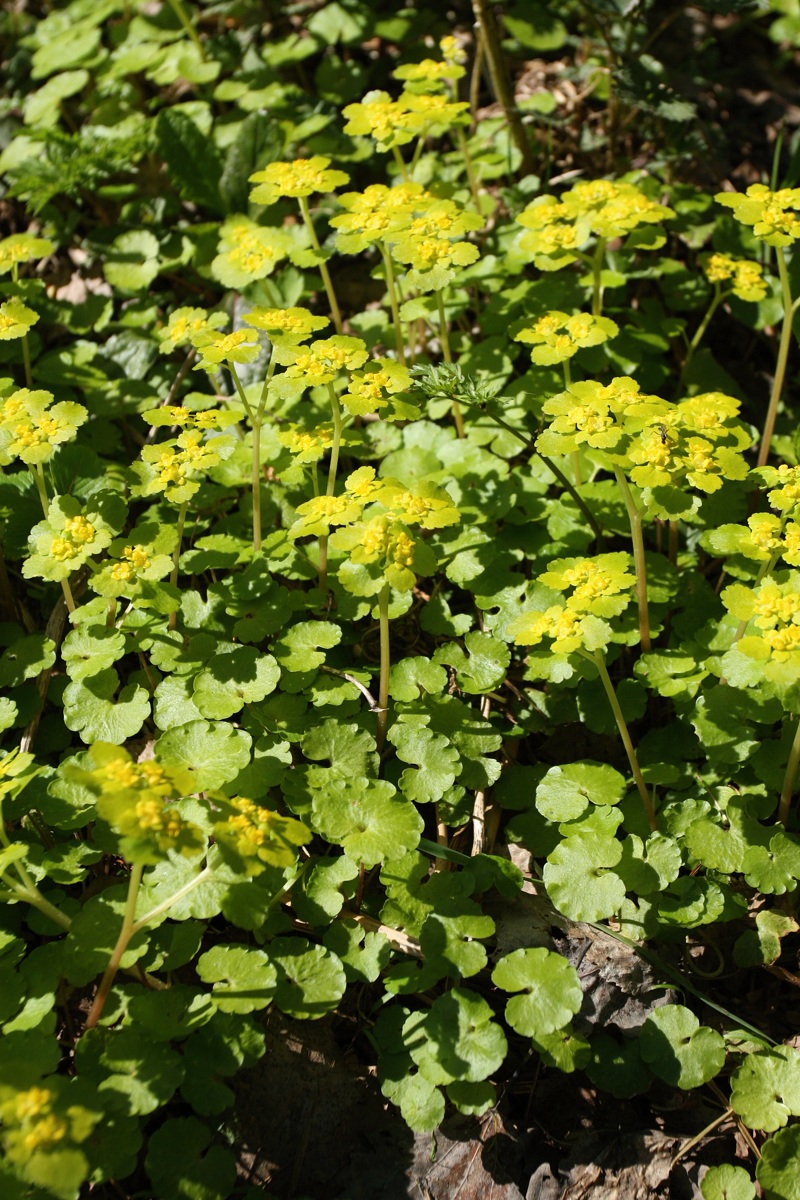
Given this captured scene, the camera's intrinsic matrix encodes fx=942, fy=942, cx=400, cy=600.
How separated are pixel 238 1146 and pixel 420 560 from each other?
4.13 ft

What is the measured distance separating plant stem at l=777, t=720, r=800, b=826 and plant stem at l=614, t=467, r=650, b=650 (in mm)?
441

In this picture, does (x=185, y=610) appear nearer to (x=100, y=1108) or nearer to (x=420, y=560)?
(x=420, y=560)

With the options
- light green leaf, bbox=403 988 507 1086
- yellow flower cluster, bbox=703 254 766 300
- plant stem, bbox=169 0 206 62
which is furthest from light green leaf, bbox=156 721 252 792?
plant stem, bbox=169 0 206 62

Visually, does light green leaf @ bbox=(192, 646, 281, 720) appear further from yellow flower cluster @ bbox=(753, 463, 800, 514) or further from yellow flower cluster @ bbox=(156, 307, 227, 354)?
yellow flower cluster @ bbox=(753, 463, 800, 514)

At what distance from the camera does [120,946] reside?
181cm

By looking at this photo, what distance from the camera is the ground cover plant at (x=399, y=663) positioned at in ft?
6.14

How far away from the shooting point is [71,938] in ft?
6.30

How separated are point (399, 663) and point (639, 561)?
65 cm

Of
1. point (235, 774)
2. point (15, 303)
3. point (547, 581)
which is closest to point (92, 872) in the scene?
point (235, 774)

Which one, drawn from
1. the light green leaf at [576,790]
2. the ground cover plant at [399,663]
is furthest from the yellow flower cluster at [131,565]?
the light green leaf at [576,790]

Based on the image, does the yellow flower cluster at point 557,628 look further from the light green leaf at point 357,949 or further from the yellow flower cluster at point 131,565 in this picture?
the yellow flower cluster at point 131,565

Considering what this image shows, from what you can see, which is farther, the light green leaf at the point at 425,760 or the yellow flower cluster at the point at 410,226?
the yellow flower cluster at the point at 410,226

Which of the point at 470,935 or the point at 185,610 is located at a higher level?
the point at 185,610

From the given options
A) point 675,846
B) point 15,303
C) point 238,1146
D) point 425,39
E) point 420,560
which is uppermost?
point 425,39
